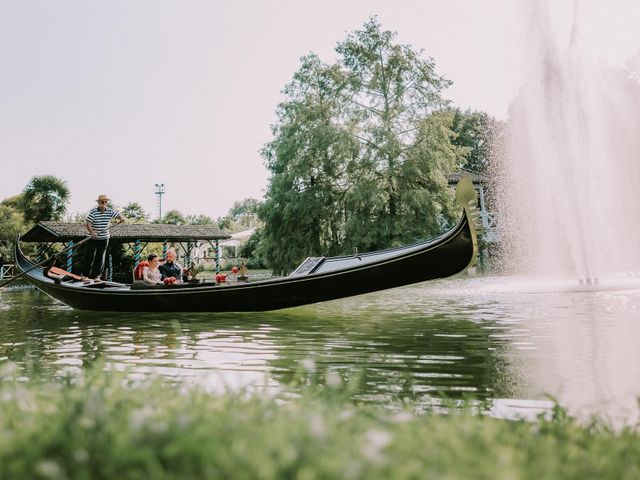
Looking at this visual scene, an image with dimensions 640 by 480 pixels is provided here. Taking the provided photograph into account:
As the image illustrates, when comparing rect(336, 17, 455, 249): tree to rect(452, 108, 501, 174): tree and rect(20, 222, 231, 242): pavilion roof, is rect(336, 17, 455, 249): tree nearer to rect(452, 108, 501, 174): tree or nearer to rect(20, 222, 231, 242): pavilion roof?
rect(20, 222, 231, 242): pavilion roof

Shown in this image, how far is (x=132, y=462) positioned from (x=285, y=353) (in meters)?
4.57

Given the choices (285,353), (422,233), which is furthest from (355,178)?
(285,353)

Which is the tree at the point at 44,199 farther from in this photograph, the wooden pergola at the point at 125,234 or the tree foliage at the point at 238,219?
the tree foliage at the point at 238,219

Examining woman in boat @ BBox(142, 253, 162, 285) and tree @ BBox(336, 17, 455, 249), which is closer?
woman in boat @ BBox(142, 253, 162, 285)

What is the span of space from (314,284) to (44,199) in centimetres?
3752

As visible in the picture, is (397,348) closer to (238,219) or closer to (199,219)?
(199,219)

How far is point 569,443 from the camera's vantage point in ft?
7.30

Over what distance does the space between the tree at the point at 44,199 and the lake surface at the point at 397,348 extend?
32.4 m

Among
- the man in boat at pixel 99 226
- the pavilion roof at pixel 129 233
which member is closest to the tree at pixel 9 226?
the pavilion roof at pixel 129 233

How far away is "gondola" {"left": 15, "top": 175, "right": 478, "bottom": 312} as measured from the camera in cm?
797

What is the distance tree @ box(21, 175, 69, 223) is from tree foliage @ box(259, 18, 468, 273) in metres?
22.3

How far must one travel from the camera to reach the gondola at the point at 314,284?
26.2ft

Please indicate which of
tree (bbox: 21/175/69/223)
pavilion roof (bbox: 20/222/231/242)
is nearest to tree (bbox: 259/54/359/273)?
pavilion roof (bbox: 20/222/231/242)

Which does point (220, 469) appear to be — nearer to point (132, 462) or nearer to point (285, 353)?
point (132, 462)
